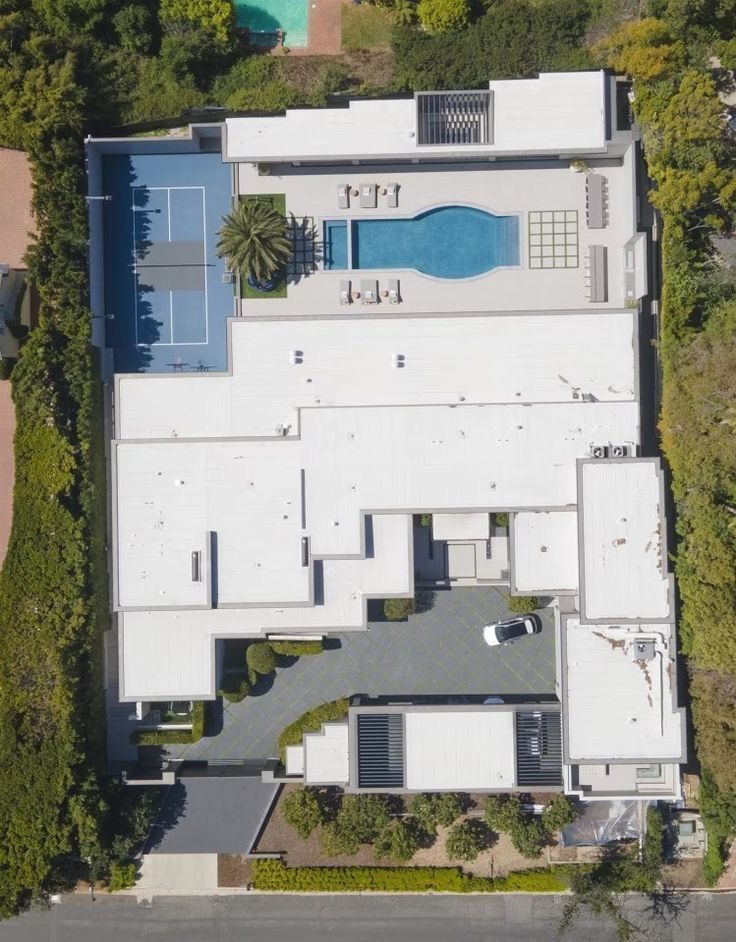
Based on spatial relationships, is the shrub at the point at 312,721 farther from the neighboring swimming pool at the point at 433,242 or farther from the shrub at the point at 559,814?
the neighboring swimming pool at the point at 433,242

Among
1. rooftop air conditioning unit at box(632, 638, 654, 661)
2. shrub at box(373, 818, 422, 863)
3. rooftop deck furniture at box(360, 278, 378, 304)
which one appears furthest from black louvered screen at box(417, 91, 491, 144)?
shrub at box(373, 818, 422, 863)

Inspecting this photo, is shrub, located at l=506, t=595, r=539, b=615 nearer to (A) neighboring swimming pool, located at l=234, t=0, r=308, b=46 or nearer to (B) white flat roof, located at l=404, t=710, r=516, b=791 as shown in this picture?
(B) white flat roof, located at l=404, t=710, r=516, b=791

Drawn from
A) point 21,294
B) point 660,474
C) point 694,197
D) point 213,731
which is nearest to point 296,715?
point 213,731

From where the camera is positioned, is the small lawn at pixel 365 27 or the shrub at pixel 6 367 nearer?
the shrub at pixel 6 367

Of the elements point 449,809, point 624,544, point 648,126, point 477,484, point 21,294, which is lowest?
point 449,809

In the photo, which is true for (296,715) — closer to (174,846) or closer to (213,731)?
(213,731)

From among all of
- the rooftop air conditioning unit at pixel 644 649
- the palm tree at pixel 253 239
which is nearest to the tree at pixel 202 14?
the palm tree at pixel 253 239
